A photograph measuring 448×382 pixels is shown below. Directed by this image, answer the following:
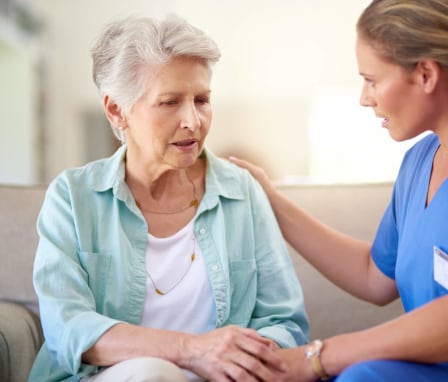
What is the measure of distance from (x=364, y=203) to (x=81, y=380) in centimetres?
97

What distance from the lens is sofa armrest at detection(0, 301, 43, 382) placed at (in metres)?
1.58

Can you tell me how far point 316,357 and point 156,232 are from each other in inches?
18.8

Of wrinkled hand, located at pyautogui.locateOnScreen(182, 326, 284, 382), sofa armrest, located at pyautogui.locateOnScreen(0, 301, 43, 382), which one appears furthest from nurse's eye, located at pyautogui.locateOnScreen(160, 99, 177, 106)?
sofa armrest, located at pyautogui.locateOnScreen(0, 301, 43, 382)

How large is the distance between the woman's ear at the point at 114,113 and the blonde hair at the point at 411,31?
60cm

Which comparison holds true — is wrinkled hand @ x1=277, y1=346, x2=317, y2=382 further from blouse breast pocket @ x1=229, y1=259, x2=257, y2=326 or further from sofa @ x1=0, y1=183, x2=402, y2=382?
sofa @ x1=0, y1=183, x2=402, y2=382

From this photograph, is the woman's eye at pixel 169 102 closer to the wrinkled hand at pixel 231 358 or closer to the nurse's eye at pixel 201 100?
the nurse's eye at pixel 201 100

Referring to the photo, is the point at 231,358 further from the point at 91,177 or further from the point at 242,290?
the point at 91,177

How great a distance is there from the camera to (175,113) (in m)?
1.53

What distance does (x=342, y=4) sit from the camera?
211 inches

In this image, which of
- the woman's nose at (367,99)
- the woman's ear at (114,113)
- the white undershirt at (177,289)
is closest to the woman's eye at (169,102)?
the woman's ear at (114,113)

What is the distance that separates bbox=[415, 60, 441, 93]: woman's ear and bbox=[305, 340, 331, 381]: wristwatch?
531 millimetres

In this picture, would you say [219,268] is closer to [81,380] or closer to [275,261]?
[275,261]

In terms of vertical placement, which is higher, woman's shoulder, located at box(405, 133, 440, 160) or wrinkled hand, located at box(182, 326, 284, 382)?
woman's shoulder, located at box(405, 133, 440, 160)

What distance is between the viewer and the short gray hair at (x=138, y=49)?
1.49 metres
